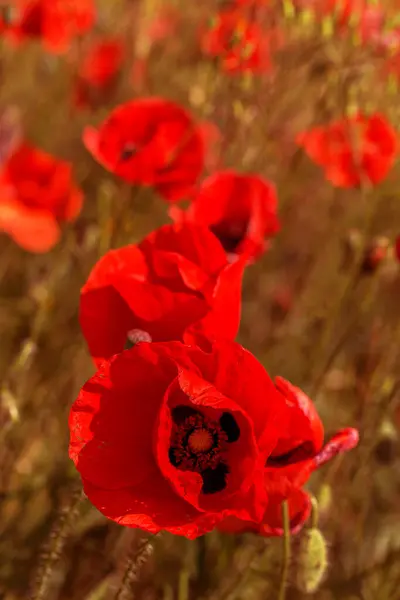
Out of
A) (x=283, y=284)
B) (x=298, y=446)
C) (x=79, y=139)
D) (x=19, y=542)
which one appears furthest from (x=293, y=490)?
(x=79, y=139)

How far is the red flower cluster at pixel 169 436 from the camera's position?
70cm

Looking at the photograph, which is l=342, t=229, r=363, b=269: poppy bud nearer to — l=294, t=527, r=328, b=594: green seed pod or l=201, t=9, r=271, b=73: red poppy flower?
l=201, t=9, r=271, b=73: red poppy flower

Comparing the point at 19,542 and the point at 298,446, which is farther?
the point at 19,542

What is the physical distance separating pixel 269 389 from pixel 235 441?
0.16 m

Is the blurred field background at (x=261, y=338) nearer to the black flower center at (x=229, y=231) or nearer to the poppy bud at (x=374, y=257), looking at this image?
the poppy bud at (x=374, y=257)

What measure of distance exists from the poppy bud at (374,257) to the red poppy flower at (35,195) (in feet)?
2.97

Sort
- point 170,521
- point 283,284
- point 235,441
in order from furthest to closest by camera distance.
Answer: point 283,284 → point 235,441 → point 170,521

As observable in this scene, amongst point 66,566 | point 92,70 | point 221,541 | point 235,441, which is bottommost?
point 66,566

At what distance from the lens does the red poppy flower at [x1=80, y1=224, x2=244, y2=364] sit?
800mm

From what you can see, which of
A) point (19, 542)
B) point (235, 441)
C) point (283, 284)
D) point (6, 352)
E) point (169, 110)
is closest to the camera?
point (235, 441)

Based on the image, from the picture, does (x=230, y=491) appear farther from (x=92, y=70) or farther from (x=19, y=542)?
(x=92, y=70)

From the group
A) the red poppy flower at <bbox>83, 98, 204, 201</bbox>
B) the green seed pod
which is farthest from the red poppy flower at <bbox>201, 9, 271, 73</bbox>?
the green seed pod

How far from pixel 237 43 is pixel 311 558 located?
924mm

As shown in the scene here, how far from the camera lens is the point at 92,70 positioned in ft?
7.76
